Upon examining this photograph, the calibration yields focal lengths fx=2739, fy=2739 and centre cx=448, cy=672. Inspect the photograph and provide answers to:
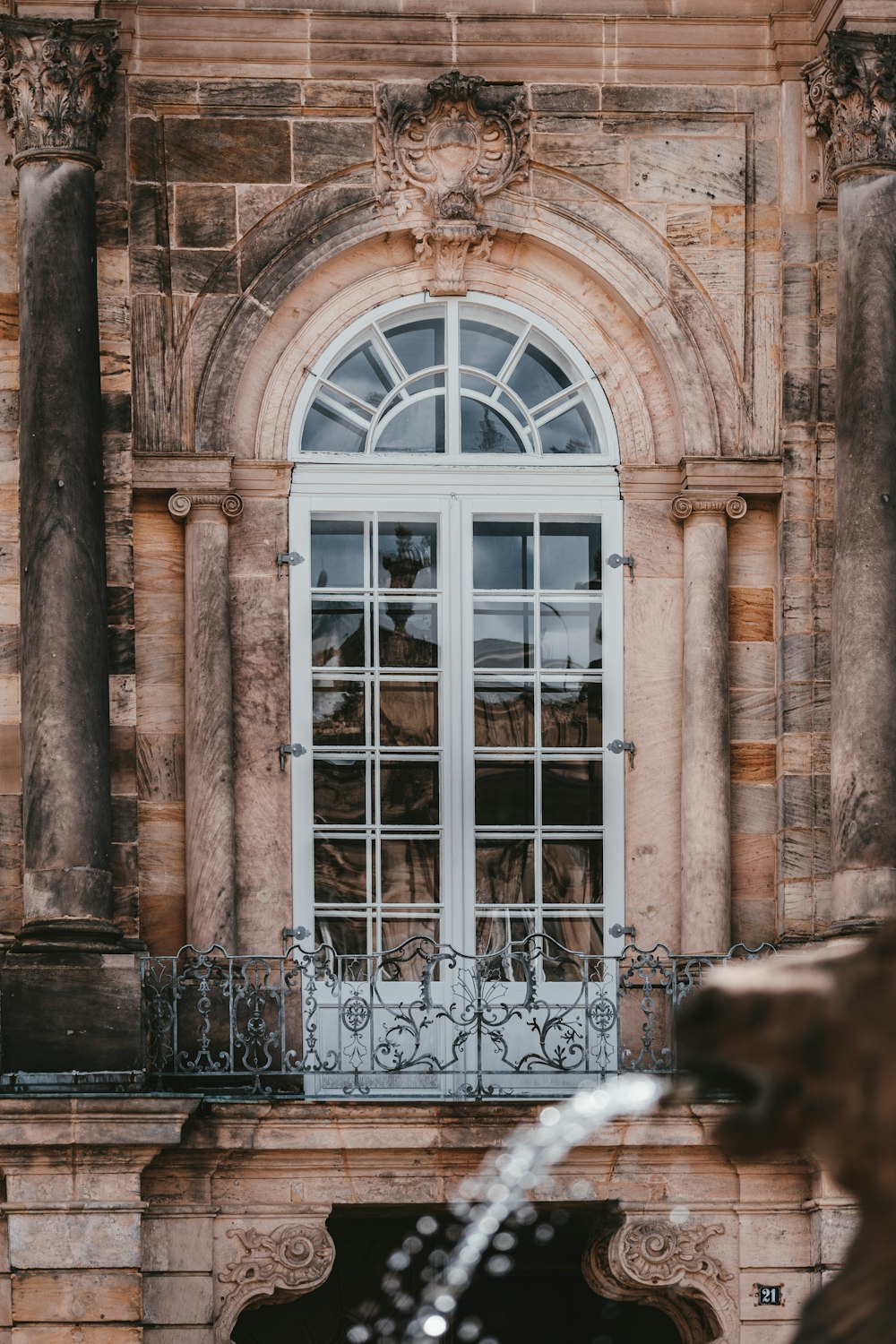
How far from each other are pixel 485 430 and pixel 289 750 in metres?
1.77

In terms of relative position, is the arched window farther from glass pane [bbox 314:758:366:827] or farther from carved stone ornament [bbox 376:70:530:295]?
carved stone ornament [bbox 376:70:530:295]

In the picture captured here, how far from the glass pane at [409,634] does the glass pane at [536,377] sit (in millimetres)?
1112

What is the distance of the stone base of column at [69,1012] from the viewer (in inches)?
438

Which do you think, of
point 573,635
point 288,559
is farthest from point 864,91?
point 288,559

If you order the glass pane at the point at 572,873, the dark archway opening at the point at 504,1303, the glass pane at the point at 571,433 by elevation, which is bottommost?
the dark archway opening at the point at 504,1303

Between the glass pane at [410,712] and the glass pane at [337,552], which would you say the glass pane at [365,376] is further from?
the glass pane at [410,712]

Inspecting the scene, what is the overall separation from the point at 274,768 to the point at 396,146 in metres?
2.92

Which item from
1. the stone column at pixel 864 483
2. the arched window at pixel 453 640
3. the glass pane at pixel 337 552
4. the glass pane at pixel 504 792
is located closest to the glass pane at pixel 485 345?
the arched window at pixel 453 640

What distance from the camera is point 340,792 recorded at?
1247cm

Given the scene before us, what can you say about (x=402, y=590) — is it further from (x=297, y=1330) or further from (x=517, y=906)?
(x=297, y=1330)

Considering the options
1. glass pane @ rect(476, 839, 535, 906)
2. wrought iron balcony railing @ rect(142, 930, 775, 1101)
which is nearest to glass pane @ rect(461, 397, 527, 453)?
glass pane @ rect(476, 839, 535, 906)

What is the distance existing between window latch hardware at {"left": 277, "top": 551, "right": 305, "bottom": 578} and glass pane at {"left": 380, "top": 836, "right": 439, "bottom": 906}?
4.35ft

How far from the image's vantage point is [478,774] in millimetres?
12508

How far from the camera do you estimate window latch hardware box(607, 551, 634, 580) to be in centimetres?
1261
